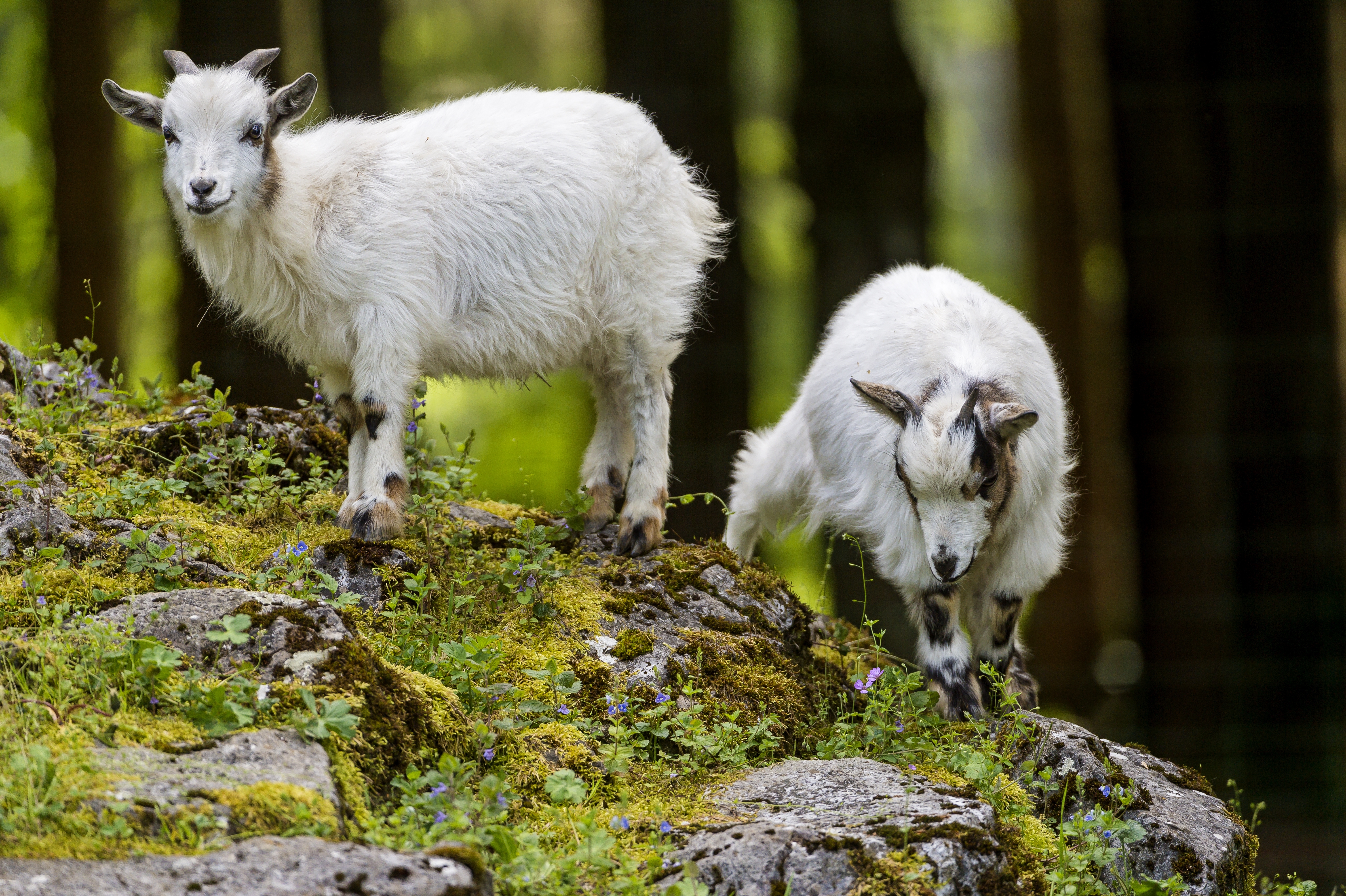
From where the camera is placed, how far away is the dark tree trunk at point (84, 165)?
10.5m

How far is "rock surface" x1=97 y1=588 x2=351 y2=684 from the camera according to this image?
3.78 m

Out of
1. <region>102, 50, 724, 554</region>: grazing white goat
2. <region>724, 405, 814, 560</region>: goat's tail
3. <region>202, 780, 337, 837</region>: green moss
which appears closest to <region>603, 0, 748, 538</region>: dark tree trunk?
<region>724, 405, 814, 560</region>: goat's tail

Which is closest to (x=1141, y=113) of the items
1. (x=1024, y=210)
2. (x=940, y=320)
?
(x=1024, y=210)

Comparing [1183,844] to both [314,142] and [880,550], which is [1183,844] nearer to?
[880,550]

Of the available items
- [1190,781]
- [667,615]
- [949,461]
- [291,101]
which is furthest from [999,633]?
[291,101]

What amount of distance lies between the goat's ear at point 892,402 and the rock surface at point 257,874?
2740 mm

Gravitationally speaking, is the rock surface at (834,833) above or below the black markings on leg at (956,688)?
above

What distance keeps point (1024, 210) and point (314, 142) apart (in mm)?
8652

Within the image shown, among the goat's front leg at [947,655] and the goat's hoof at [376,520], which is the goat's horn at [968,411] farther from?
the goat's hoof at [376,520]

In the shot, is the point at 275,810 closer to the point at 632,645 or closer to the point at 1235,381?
the point at 632,645

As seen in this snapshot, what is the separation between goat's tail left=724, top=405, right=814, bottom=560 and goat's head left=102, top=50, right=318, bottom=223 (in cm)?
280

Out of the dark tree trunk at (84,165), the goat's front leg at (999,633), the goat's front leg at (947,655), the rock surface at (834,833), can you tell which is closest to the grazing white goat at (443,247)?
the goat's front leg at (947,655)

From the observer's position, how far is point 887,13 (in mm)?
10195

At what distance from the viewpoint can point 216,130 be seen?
16.4 feet
